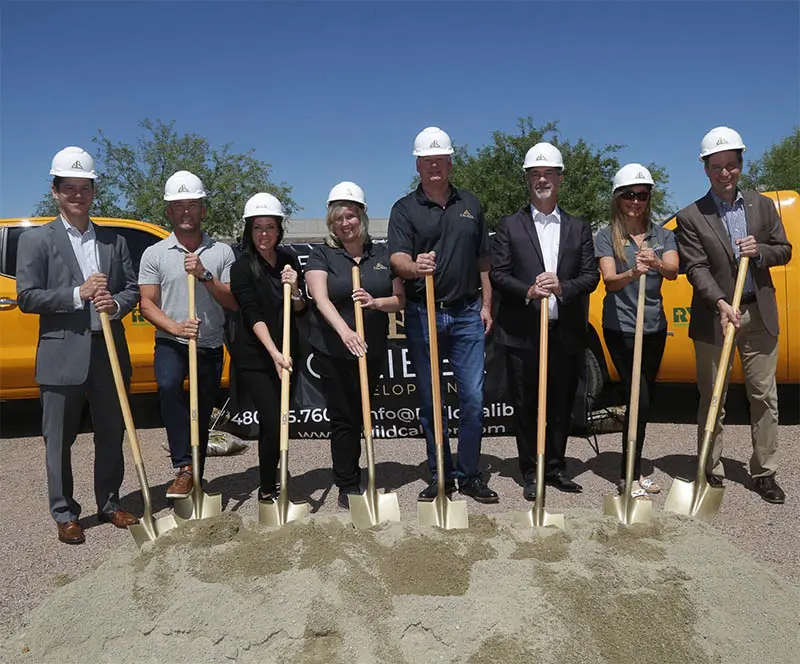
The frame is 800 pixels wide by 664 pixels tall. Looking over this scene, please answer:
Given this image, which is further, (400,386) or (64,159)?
(400,386)

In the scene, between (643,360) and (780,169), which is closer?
(643,360)

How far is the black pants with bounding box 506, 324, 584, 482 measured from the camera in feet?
14.6

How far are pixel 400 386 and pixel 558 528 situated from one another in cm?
279

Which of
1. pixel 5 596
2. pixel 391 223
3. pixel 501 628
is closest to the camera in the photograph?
pixel 501 628

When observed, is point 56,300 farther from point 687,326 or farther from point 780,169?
point 780,169

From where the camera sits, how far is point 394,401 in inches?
245

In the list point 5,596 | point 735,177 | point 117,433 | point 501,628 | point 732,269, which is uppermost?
point 735,177

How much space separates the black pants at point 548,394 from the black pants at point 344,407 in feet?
3.13

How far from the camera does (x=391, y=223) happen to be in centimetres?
418

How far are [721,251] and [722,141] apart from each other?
67cm

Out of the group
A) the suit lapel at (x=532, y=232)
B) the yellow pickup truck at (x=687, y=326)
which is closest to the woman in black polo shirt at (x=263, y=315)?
the suit lapel at (x=532, y=232)

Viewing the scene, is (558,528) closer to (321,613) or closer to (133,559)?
(321,613)

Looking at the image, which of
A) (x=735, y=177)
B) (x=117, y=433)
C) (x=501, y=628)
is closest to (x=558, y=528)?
(x=501, y=628)

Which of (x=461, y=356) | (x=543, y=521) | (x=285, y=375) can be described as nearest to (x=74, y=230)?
(x=285, y=375)
